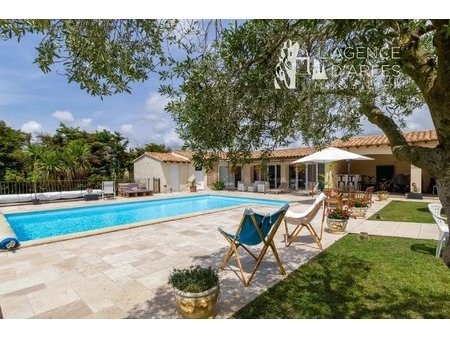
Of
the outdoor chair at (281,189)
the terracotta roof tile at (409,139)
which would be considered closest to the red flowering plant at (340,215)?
the terracotta roof tile at (409,139)

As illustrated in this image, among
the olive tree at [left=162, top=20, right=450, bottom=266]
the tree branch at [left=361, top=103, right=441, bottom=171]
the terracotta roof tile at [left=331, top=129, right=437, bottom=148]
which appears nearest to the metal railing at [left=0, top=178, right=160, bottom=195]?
the olive tree at [left=162, top=20, right=450, bottom=266]

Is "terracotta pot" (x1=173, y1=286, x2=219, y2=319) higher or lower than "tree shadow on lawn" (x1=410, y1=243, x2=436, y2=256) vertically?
higher

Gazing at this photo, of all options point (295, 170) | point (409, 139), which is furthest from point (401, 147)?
point (295, 170)

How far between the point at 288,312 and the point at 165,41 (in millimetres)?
4109

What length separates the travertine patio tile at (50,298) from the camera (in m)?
3.93

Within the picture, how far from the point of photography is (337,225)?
812cm

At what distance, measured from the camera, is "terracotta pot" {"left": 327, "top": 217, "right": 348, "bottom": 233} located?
8.06m

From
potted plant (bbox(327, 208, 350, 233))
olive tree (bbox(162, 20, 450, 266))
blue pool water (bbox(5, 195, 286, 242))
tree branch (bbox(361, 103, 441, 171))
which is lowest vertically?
blue pool water (bbox(5, 195, 286, 242))

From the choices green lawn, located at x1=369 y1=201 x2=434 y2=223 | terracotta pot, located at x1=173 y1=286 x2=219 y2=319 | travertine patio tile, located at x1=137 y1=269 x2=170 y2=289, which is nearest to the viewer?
terracotta pot, located at x1=173 y1=286 x2=219 y2=319

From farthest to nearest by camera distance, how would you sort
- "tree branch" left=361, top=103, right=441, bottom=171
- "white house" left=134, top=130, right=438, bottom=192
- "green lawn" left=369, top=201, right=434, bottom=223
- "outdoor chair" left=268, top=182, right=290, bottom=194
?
"outdoor chair" left=268, top=182, right=290, bottom=194 < "white house" left=134, top=130, right=438, bottom=192 < "green lawn" left=369, top=201, right=434, bottom=223 < "tree branch" left=361, top=103, right=441, bottom=171

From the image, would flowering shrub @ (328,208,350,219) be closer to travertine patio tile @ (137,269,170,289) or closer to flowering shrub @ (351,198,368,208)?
flowering shrub @ (351,198,368,208)

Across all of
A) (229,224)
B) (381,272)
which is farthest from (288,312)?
(229,224)

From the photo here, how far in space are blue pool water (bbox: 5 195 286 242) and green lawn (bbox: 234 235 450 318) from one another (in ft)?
30.7

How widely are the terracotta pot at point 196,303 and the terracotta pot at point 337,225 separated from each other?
5829 millimetres
